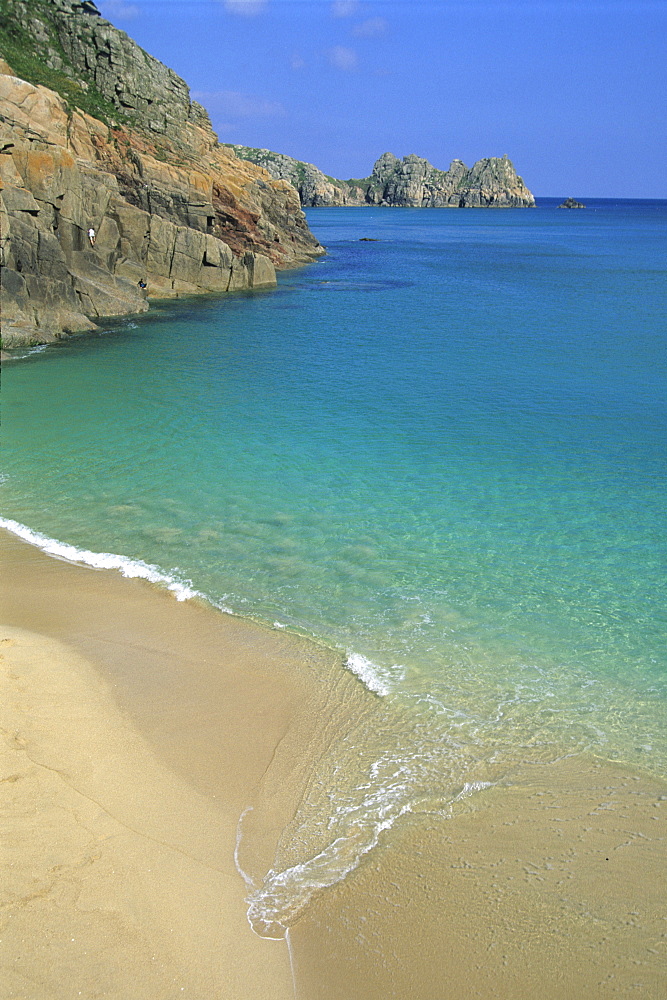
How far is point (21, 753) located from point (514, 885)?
5.17 meters

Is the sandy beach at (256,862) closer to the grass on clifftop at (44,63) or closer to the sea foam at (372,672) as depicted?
the sea foam at (372,672)

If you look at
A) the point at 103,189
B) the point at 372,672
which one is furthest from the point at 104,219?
→ the point at 372,672

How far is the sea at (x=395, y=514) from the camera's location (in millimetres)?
8781

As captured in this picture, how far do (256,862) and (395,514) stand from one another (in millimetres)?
9266

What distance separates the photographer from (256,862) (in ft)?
22.6

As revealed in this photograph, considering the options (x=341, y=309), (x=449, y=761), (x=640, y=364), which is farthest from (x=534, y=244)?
(x=449, y=761)

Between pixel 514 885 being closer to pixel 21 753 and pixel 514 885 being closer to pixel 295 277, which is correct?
pixel 21 753

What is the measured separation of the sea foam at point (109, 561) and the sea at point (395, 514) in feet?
0.21

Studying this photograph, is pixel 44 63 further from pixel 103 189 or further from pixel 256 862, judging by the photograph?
pixel 256 862

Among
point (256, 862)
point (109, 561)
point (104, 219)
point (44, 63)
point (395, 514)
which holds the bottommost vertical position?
point (109, 561)

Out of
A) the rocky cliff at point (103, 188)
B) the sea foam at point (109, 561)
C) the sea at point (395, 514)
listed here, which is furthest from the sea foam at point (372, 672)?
the rocky cliff at point (103, 188)

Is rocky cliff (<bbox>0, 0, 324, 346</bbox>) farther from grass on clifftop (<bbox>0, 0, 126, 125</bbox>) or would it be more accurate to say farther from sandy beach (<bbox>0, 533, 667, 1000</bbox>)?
sandy beach (<bbox>0, 533, 667, 1000</bbox>)

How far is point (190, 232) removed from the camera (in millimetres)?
44125

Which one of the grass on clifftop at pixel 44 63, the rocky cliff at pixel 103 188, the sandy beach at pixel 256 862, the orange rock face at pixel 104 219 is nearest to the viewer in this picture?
the sandy beach at pixel 256 862
